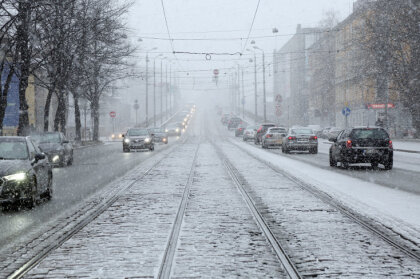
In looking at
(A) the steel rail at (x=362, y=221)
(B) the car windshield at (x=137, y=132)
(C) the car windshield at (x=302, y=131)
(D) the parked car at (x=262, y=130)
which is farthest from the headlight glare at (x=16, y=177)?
(D) the parked car at (x=262, y=130)

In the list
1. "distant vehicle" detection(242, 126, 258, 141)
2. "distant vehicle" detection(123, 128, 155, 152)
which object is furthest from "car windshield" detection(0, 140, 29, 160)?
"distant vehicle" detection(242, 126, 258, 141)

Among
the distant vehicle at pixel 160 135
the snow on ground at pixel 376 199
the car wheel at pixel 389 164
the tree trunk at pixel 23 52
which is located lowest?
the snow on ground at pixel 376 199

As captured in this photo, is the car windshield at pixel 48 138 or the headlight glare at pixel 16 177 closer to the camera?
the headlight glare at pixel 16 177

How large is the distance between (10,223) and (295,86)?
106 metres

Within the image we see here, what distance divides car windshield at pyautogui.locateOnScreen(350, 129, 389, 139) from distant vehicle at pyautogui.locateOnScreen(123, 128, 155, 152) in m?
19.5

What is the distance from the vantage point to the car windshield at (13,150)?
1173cm

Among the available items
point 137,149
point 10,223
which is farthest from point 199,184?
point 137,149

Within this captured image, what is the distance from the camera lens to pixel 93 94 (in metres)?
57.2

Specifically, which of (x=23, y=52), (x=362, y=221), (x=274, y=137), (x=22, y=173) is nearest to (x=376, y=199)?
(x=362, y=221)

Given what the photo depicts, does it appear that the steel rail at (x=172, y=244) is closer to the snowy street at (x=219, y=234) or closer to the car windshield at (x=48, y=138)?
the snowy street at (x=219, y=234)

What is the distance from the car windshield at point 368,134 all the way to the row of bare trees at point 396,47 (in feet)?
77.3

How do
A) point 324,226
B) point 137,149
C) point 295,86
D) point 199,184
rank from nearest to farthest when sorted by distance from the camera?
1. point 324,226
2. point 199,184
3. point 137,149
4. point 295,86

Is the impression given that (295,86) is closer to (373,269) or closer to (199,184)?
(199,184)

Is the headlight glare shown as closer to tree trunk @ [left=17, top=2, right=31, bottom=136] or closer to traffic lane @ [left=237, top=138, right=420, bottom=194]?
traffic lane @ [left=237, top=138, right=420, bottom=194]
